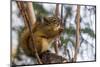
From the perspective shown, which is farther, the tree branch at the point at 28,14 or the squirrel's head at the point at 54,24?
the squirrel's head at the point at 54,24

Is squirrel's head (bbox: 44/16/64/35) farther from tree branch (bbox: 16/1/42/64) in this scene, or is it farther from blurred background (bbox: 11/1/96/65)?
tree branch (bbox: 16/1/42/64)

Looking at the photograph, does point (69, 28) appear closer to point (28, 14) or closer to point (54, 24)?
point (54, 24)

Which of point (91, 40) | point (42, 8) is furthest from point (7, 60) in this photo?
point (91, 40)

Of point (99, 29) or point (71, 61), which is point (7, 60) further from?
point (99, 29)

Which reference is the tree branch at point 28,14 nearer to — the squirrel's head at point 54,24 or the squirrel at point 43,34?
the squirrel at point 43,34

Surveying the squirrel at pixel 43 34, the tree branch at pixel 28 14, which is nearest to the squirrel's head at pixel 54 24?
the squirrel at pixel 43 34

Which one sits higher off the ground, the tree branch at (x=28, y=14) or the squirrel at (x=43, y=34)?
the tree branch at (x=28, y=14)
